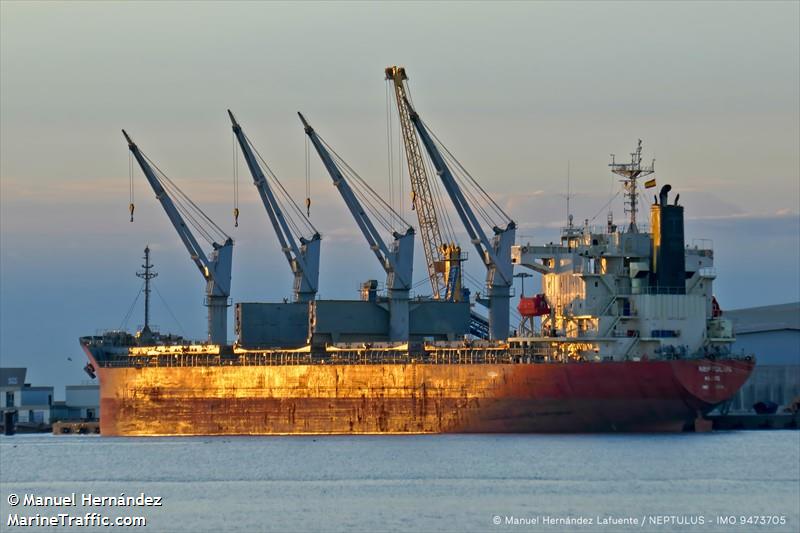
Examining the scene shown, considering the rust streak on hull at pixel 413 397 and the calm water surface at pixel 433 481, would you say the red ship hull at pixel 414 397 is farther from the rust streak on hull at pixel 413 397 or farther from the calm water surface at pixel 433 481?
the calm water surface at pixel 433 481

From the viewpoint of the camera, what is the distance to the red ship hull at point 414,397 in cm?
7288

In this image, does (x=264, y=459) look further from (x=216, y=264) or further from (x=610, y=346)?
(x=216, y=264)

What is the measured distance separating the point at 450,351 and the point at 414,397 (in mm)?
2362

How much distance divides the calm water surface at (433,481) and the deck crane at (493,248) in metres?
11.7

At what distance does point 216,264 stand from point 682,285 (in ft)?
83.2

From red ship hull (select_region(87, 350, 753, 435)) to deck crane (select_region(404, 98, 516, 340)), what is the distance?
29.0 ft

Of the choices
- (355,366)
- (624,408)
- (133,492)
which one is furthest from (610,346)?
(133,492)

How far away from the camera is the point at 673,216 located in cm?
7475

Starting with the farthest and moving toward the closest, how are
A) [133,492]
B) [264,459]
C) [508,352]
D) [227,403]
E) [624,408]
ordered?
[227,403], [508,352], [624,408], [264,459], [133,492]

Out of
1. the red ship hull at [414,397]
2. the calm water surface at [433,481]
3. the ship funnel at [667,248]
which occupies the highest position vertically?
the ship funnel at [667,248]

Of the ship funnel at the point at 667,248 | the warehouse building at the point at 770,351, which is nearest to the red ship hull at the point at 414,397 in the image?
the ship funnel at the point at 667,248

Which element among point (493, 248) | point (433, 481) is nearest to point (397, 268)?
point (493, 248)

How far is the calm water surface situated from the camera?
163ft

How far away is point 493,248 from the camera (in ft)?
288
